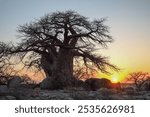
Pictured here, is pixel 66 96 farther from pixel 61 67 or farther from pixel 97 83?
pixel 61 67

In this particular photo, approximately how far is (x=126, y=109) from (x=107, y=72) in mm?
8534

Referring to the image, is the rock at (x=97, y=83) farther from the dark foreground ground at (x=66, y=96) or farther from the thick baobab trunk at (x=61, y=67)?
the dark foreground ground at (x=66, y=96)

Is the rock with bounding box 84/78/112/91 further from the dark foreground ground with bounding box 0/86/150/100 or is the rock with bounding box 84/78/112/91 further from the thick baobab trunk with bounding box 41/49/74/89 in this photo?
the dark foreground ground with bounding box 0/86/150/100

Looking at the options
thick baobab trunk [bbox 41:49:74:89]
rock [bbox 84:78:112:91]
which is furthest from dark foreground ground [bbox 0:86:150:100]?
thick baobab trunk [bbox 41:49:74:89]

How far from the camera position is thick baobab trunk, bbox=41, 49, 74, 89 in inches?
568

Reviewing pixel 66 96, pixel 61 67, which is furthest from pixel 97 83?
pixel 66 96

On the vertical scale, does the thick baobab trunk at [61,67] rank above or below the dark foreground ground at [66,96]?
above

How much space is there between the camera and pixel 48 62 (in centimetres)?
1553

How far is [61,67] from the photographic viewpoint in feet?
49.1

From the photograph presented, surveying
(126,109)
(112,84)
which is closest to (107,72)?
(112,84)

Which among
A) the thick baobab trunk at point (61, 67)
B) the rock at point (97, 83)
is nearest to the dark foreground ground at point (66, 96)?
the rock at point (97, 83)

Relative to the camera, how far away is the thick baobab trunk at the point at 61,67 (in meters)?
14.4

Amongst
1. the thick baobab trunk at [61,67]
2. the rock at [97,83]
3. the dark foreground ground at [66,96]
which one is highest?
the thick baobab trunk at [61,67]

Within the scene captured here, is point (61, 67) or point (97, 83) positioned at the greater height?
point (61, 67)
